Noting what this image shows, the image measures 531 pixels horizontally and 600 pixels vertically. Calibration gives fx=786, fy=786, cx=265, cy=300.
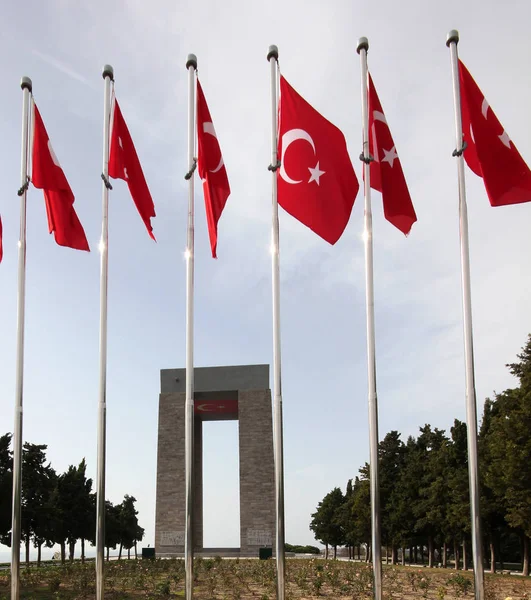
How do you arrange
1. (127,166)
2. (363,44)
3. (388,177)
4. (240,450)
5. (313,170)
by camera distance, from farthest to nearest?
1. (240,450)
2. (127,166)
3. (363,44)
4. (388,177)
5. (313,170)

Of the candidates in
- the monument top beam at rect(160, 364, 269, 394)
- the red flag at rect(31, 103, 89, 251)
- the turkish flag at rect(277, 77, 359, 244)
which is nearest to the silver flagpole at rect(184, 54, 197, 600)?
the turkish flag at rect(277, 77, 359, 244)

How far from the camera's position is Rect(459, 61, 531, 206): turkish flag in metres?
12.5

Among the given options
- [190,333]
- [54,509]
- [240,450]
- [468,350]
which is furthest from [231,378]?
[468,350]

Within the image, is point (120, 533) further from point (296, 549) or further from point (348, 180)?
point (348, 180)

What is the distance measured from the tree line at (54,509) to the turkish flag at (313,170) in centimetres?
2045

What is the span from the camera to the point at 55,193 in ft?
47.3

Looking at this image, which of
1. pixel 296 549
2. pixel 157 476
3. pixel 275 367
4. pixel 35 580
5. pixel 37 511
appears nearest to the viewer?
pixel 275 367

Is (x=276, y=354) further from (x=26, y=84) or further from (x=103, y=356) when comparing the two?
(x=26, y=84)

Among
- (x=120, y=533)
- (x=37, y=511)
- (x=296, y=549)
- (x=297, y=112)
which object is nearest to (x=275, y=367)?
(x=297, y=112)

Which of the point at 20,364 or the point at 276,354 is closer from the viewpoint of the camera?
the point at 276,354

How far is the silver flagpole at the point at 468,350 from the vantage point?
1121 centimetres

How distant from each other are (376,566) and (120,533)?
4493 cm

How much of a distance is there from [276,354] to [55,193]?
17.2 ft

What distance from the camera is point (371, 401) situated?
12078 mm
